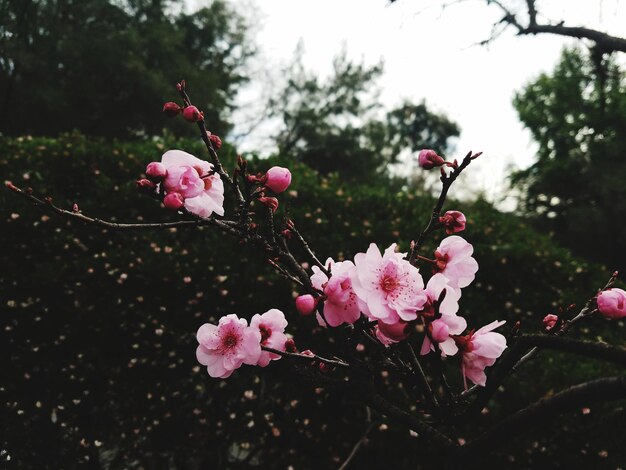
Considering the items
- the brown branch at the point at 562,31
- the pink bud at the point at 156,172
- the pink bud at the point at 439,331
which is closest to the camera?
the pink bud at the point at 439,331

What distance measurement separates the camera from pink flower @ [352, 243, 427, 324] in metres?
0.88

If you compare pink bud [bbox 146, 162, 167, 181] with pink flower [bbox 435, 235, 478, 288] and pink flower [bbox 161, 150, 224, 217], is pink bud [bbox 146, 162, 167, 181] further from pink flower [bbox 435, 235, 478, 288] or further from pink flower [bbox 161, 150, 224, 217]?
pink flower [bbox 435, 235, 478, 288]

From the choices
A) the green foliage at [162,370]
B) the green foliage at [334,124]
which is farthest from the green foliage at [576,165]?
the green foliage at [162,370]

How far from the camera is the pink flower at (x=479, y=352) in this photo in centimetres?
95

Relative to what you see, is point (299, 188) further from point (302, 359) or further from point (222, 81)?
point (222, 81)

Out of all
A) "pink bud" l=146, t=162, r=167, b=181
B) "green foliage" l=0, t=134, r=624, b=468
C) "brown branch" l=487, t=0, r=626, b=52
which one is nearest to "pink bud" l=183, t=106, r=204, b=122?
"pink bud" l=146, t=162, r=167, b=181

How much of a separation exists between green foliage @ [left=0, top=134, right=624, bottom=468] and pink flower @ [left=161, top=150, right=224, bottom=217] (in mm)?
1919

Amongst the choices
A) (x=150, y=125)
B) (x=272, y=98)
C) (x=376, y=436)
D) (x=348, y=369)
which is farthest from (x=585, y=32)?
(x=272, y=98)

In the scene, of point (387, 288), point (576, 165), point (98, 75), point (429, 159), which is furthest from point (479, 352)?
point (576, 165)

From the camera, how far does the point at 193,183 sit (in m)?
1.02

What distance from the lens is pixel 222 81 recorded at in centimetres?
1781

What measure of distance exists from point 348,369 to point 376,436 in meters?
2.03

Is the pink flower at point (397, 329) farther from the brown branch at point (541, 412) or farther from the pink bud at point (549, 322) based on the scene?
the pink bud at point (549, 322)

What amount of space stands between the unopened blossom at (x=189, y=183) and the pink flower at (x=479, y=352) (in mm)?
724
